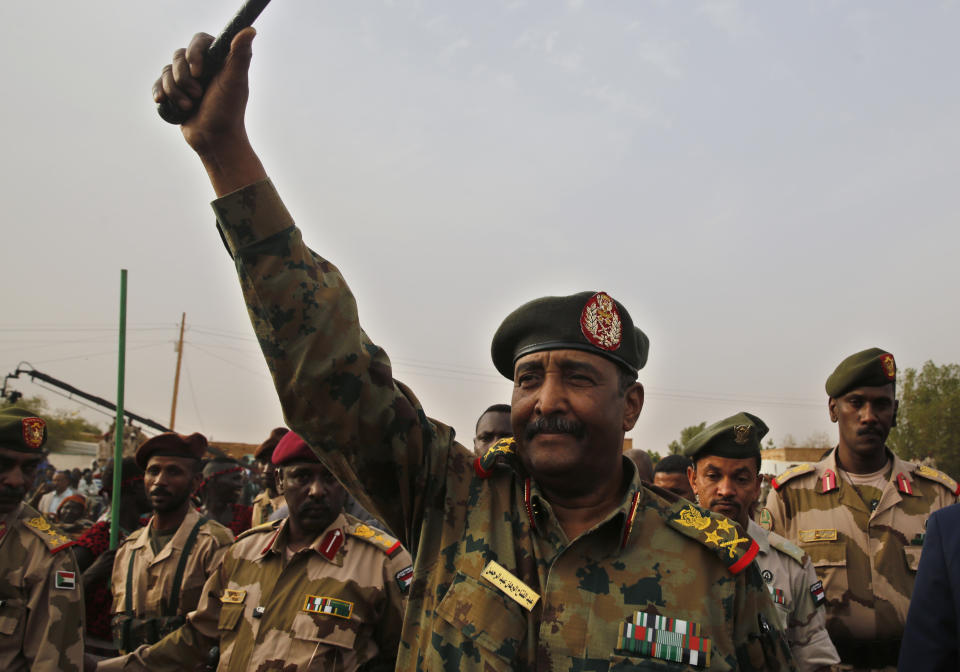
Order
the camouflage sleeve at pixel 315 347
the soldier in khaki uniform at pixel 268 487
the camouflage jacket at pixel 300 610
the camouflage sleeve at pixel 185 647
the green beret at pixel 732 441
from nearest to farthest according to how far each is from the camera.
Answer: the camouflage sleeve at pixel 315 347 → the camouflage jacket at pixel 300 610 → the camouflage sleeve at pixel 185 647 → the green beret at pixel 732 441 → the soldier in khaki uniform at pixel 268 487

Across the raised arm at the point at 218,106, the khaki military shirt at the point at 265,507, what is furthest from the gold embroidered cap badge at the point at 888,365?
the khaki military shirt at the point at 265,507

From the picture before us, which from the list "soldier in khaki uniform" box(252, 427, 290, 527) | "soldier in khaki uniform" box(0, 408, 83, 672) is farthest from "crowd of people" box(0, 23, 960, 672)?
"soldier in khaki uniform" box(252, 427, 290, 527)

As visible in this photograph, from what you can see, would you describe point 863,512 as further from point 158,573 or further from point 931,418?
point 931,418

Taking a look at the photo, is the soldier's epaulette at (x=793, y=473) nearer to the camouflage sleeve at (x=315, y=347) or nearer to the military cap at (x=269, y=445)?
the camouflage sleeve at (x=315, y=347)

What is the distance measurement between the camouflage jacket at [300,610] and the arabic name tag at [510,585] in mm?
1828

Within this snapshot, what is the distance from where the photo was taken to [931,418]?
38.9 m

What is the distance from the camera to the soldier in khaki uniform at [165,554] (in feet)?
16.6

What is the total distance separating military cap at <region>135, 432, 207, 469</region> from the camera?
5.64 metres

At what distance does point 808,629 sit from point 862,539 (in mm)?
1451

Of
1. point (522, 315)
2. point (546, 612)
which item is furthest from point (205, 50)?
point (546, 612)

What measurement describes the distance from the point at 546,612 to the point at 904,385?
47362mm

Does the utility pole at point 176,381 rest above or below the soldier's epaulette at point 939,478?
above

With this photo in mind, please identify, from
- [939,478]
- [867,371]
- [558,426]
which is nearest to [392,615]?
[558,426]

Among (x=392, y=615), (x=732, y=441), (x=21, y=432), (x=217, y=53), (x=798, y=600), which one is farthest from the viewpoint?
(x=21, y=432)
